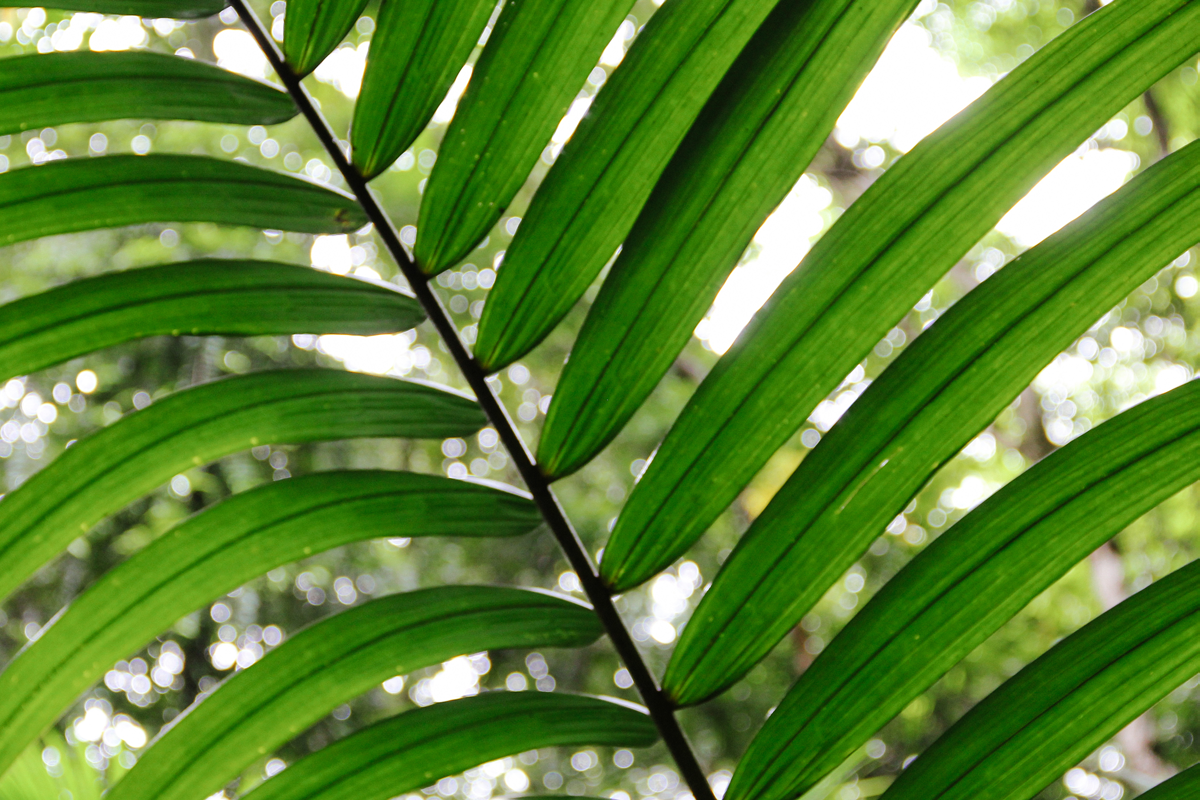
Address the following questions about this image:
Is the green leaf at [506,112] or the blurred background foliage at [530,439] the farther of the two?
the blurred background foliage at [530,439]

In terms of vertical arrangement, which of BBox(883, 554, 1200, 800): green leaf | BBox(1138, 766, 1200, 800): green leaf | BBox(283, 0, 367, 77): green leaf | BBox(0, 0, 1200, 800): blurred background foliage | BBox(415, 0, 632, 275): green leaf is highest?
BBox(0, 0, 1200, 800): blurred background foliage

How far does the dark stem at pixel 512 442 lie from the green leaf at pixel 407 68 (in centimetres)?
2

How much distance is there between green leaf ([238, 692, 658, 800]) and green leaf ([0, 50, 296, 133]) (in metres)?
0.38

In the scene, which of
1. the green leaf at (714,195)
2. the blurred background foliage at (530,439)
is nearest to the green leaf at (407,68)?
the green leaf at (714,195)

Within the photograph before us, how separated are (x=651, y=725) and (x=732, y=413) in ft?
0.67

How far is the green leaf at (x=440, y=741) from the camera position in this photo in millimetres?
451

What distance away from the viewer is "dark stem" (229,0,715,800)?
43cm

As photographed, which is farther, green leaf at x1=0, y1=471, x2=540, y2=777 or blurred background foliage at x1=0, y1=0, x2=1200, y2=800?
blurred background foliage at x1=0, y1=0, x2=1200, y2=800

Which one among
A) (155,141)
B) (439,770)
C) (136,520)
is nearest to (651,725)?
(439,770)

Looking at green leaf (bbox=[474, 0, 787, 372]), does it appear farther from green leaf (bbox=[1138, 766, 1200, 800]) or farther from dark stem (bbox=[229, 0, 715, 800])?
green leaf (bbox=[1138, 766, 1200, 800])

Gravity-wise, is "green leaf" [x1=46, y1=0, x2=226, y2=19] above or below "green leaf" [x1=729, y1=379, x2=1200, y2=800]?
above

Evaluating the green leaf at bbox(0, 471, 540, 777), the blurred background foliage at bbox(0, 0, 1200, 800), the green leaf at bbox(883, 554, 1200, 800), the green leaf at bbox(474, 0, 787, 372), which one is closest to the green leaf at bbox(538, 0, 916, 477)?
the green leaf at bbox(474, 0, 787, 372)

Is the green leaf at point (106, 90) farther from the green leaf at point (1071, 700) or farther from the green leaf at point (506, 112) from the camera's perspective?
the green leaf at point (1071, 700)

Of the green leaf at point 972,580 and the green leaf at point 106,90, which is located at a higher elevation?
the green leaf at point 106,90
